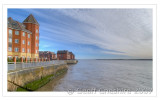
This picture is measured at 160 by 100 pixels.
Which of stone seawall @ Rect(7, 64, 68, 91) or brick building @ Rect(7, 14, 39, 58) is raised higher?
brick building @ Rect(7, 14, 39, 58)

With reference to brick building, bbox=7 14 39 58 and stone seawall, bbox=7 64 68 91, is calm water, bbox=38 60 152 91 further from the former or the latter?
brick building, bbox=7 14 39 58

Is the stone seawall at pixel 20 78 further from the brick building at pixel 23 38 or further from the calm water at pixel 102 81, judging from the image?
the brick building at pixel 23 38

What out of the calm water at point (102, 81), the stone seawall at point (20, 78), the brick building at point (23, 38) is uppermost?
the brick building at point (23, 38)

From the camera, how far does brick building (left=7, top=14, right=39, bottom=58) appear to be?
68.2 feet

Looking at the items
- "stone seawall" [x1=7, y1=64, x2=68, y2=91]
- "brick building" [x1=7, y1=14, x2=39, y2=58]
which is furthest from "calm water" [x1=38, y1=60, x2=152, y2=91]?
"brick building" [x1=7, y1=14, x2=39, y2=58]

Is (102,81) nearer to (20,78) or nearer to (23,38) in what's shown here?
(20,78)

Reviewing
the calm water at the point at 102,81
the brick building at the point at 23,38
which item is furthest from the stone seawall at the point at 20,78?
the brick building at the point at 23,38

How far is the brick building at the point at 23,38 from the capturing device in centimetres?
2080

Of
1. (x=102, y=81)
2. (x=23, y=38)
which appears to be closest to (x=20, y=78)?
(x=102, y=81)
